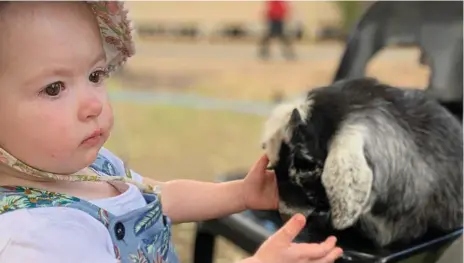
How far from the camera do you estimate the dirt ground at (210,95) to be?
202 cm

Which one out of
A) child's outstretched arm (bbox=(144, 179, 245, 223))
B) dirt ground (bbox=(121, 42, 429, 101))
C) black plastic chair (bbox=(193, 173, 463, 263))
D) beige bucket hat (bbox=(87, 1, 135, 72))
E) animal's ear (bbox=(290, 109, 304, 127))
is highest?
beige bucket hat (bbox=(87, 1, 135, 72))

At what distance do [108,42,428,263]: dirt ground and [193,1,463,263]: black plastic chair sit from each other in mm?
284

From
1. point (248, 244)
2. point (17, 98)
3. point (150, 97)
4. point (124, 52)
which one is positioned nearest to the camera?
point (17, 98)

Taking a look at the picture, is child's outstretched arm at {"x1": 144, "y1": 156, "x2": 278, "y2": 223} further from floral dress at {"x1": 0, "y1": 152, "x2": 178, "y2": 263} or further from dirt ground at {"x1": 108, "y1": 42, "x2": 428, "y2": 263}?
dirt ground at {"x1": 108, "y1": 42, "x2": 428, "y2": 263}

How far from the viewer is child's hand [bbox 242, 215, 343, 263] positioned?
615 millimetres

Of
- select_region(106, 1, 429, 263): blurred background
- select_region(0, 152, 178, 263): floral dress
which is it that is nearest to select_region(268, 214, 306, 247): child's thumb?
select_region(0, 152, 178, 263): floral dress

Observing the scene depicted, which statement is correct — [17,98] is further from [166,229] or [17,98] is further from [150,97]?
[150,97]

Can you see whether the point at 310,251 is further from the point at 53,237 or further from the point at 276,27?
the point at 276,27

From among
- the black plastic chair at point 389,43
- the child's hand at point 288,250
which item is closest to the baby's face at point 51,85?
the child's hand at point 288,250

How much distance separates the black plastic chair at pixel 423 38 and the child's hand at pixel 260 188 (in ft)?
1.33

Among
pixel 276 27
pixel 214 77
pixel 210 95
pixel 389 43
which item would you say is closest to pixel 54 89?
pixel 389 43

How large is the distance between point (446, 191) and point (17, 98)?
0.52 m

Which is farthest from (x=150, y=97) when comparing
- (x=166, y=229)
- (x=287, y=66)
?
(x=166, y=229)

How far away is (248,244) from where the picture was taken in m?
0.92
